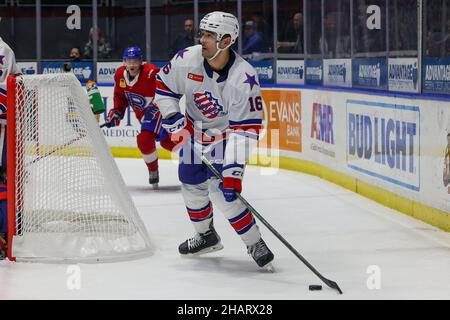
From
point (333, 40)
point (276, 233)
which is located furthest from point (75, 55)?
point (276, 233)

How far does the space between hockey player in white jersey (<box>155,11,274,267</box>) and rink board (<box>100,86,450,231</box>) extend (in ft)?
5.42

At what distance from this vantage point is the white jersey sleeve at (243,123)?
524cm

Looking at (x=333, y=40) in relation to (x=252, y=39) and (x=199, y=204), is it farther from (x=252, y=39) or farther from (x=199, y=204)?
(x=199, y=204)

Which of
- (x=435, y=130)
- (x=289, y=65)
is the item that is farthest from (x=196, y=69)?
(x=289, y=65)

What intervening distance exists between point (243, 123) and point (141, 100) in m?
4.16

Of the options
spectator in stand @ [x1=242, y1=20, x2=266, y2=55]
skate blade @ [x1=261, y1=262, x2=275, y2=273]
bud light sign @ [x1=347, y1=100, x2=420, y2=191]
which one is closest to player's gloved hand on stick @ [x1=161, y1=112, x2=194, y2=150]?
skate blade @ [x1=261, y1=262, x2=275, y2=273]

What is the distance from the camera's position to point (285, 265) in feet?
18.3

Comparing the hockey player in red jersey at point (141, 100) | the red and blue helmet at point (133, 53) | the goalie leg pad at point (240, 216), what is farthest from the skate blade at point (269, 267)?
the red and blue helmet at point (133, 53)

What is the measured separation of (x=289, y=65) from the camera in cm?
1122

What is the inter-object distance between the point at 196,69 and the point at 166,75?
0.21 meters

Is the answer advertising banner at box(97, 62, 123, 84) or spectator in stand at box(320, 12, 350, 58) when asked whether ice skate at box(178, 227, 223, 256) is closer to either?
spectator in stand at box(320, 12, 350, 58)

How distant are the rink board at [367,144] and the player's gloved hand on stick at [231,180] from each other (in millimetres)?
1781

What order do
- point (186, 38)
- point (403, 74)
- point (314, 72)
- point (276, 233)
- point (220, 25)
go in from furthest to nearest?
point (186, 38) → point (314, 72) → point (403, 74) → point (220, 25) → point (276, 233)
